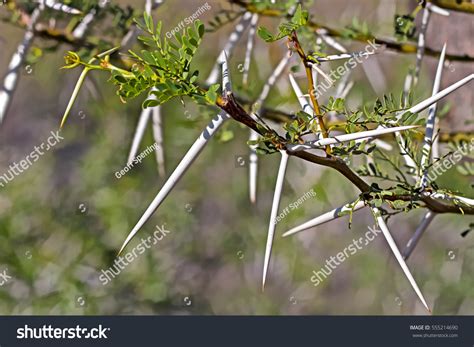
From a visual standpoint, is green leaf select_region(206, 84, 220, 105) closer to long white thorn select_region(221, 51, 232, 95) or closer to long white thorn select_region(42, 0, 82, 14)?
long white thorn select_region(221, 51, 232, 95)

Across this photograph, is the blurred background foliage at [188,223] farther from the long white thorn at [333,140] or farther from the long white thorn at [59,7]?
the long white thorn at [333,140]

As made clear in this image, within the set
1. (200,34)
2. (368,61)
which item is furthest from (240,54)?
(200,34)

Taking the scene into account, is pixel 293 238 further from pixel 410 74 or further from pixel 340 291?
pixel 410 74

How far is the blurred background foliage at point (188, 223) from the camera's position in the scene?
6.02ft

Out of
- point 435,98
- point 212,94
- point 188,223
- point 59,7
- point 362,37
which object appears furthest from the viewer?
point 188,223

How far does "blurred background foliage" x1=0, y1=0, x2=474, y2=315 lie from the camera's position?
1.83 metres

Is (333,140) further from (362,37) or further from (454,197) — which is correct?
(362,37)

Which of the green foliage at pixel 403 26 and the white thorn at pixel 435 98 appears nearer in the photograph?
the white thorn at pixel 435 98

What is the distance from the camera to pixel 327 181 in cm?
190

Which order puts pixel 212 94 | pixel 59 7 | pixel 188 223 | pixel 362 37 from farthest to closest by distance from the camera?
pixel 188 223 → pixel 362 37 → pixel 59 7 → pixel 212 94

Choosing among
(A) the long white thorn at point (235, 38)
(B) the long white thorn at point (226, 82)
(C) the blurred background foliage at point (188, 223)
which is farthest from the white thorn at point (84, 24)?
(C) the blurred background foliage at point (188, 223)

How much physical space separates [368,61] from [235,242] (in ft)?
2.66

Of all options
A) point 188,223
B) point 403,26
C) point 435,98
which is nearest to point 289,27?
point 435,98

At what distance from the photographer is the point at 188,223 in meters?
2.03
